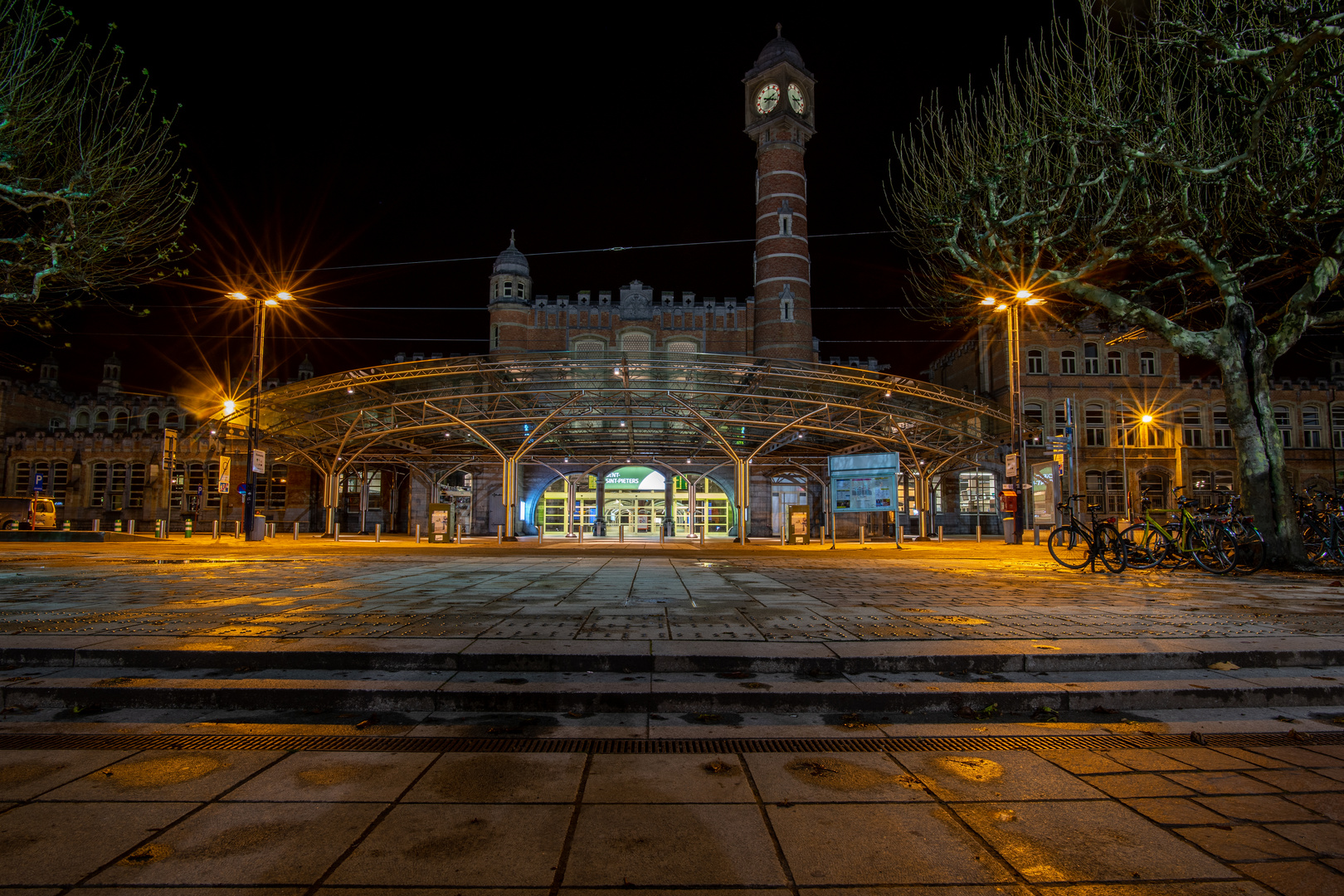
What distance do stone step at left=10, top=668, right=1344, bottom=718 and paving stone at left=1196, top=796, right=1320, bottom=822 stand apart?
4.58 feet

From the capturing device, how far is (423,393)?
23688 millimetres

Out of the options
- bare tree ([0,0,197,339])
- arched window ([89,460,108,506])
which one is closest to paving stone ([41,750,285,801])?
bare tree ([0,0,197,339])

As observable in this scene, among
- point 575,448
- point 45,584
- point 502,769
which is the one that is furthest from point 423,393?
point 502,769

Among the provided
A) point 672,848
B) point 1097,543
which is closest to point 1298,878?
point 672,848

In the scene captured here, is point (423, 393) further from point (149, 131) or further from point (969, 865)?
point (969, 865)

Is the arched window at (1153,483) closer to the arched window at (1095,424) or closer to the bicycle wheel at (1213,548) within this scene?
the arched window at (1095,424)

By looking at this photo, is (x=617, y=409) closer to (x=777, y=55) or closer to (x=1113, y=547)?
(x=1113, y=547)

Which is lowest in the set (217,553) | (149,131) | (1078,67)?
(217,553)

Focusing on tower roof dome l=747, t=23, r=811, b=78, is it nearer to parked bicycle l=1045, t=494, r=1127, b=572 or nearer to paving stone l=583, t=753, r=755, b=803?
parked bicycle l=1045, t=494, r=1127, b=572

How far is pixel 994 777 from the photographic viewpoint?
3383 mm

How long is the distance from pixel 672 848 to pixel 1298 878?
2.08 meters

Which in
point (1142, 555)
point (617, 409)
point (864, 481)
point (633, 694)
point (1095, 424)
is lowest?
point (633, 694)

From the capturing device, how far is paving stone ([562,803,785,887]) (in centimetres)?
239

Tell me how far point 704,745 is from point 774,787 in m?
0.66
